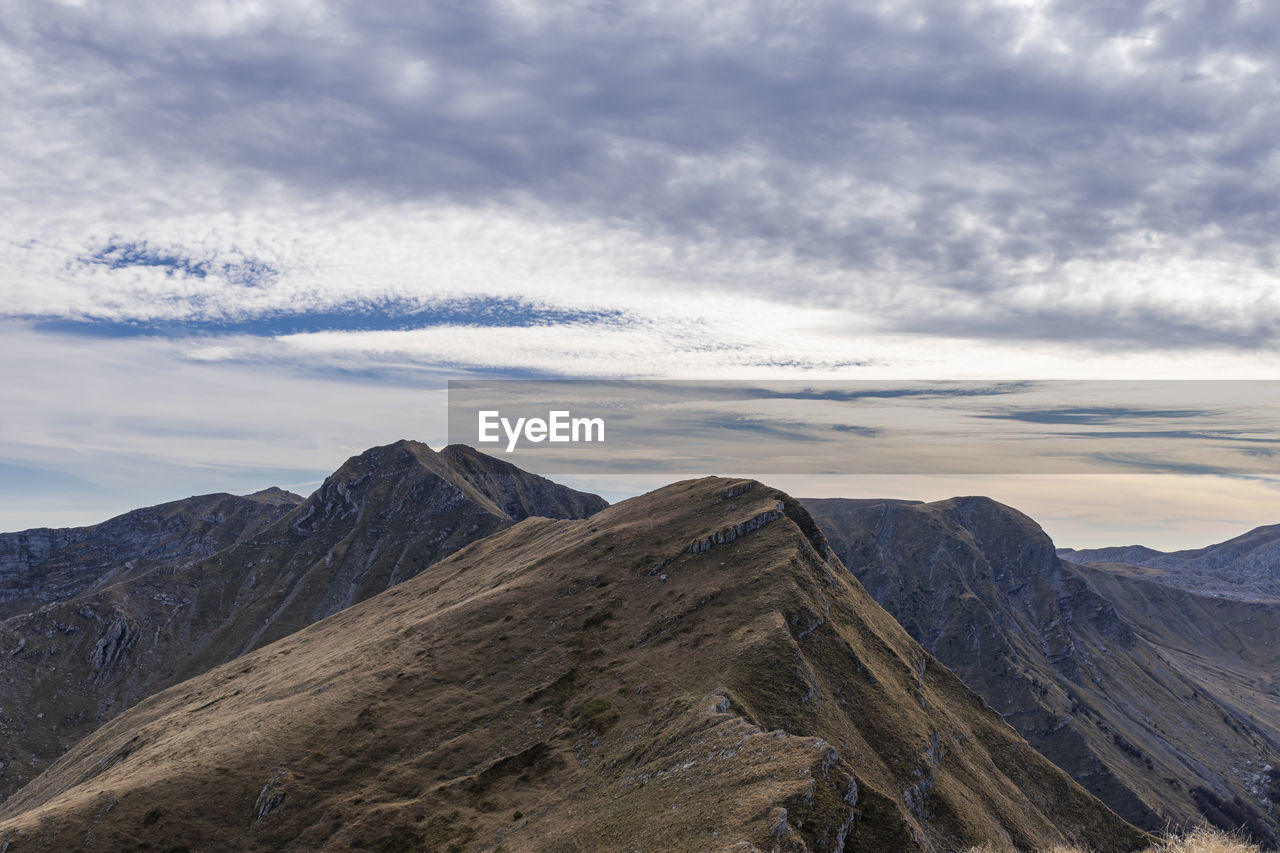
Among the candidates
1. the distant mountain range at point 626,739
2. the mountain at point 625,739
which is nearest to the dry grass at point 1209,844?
the distant mountain range at point 626,739

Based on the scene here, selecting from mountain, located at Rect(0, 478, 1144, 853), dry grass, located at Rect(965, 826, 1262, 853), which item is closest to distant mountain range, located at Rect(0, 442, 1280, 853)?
mountain, located at Rect(0, 478, 1144, 853)

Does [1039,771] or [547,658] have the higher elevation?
[547,658]

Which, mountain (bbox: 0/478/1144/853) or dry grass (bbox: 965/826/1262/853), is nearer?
dry grass (bbox: 965/826/1262/853)

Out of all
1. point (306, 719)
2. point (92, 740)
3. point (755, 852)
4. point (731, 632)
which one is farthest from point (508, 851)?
point (92, 740)

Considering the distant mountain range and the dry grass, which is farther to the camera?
the distant mountain range

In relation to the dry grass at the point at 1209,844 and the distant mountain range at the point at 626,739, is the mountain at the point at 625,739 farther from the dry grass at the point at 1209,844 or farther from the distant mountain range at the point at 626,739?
the dry grass at the point at 1209,844

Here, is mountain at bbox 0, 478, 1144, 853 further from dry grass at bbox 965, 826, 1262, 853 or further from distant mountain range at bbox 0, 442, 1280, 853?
dry grass at bbox 965, 826, 1262, 853

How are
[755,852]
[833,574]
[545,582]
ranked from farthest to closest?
[545,582], [833,574], [755,852]

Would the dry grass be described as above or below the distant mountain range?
above

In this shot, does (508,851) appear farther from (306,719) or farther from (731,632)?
(306,719)
